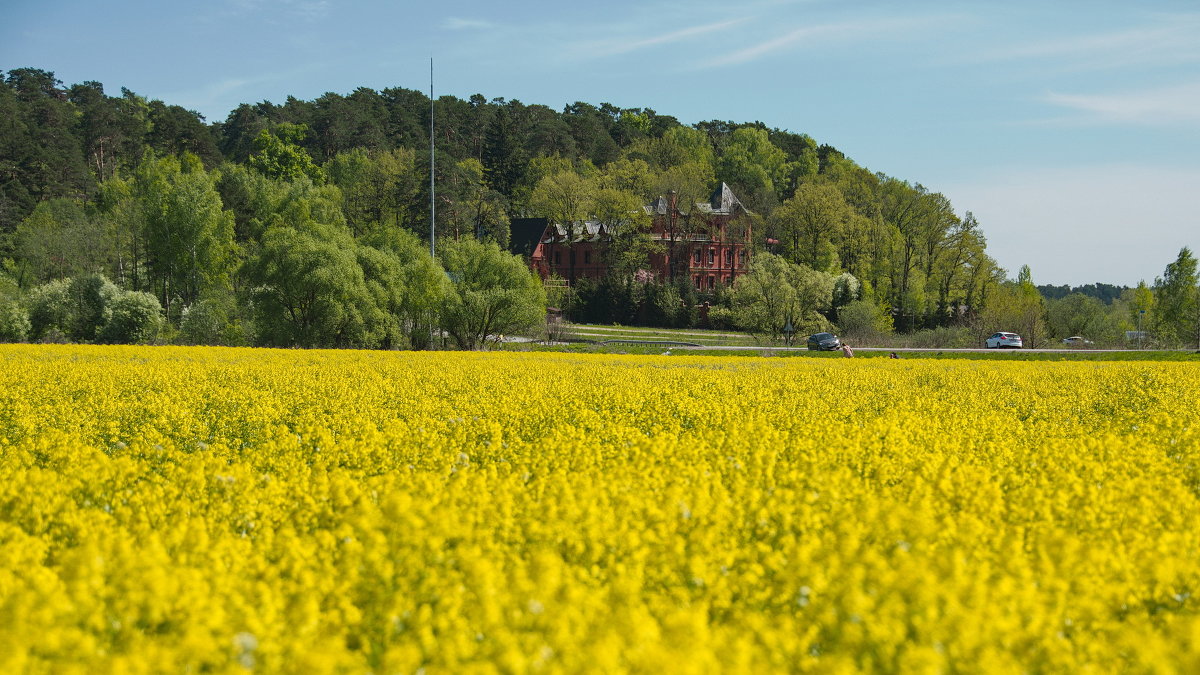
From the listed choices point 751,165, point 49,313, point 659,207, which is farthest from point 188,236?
point 751,165

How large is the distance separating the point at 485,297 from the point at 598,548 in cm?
4802

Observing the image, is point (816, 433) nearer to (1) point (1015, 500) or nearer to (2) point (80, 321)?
(1) point (1015, 500)

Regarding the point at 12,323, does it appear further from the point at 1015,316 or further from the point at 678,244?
the point at 1015,316

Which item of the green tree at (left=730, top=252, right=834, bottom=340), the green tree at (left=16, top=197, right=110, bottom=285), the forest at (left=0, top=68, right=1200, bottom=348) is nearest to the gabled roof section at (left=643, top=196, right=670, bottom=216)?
the forest at (left=0, top=68, right=1200, bottom=348)

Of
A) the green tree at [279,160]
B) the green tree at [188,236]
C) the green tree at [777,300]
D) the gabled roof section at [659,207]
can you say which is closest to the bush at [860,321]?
the green tree at [777,300]

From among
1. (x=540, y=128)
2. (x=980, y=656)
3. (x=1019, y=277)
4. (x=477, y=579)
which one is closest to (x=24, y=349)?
(x=477, y=579)

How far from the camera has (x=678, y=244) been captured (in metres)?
94.6

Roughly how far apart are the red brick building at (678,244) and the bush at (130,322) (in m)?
45.1

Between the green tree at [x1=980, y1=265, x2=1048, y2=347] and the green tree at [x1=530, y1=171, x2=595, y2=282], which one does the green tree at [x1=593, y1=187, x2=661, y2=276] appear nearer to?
the green tree at [x1=530, y1=171, x2=595, y2=282]

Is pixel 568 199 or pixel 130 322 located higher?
pixel 568 199

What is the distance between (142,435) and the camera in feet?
44.2

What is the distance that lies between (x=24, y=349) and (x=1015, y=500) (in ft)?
120

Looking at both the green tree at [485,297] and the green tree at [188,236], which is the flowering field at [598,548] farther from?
the green tree at [188,236]

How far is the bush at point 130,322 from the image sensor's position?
56219mm
